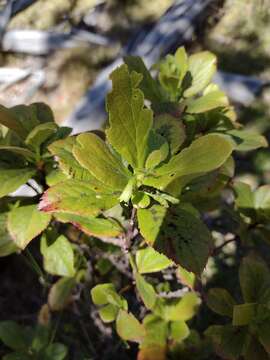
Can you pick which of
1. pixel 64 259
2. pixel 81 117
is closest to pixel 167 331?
pixel 64 259

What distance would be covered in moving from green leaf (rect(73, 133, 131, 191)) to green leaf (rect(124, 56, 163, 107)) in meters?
0.40

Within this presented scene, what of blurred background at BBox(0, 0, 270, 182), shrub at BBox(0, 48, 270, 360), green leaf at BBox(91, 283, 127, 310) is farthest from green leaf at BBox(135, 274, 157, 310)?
blurred background at BBox(0, 0, 270, 182)

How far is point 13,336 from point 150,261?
732mm

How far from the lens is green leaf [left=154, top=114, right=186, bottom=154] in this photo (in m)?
1.10

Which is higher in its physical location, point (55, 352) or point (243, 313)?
point (243, 313)

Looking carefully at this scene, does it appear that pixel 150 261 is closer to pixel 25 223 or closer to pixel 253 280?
pixel 253 280

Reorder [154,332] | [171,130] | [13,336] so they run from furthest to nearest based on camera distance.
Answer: [13,336]
[154,332]
[171,130]

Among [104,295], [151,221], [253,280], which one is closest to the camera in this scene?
[151,221]

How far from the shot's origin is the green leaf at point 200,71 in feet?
4.91

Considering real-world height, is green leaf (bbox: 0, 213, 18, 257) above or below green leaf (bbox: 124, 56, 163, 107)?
below

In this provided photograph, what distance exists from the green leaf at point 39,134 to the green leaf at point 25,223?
175mm

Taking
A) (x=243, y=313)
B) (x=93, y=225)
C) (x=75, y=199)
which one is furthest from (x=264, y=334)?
(x=75, y=199)

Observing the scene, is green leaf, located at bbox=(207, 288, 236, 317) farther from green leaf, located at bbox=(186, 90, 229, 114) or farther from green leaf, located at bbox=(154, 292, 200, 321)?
green leaf, located at bbox=(186, 90, 229, 114)

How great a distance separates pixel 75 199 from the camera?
3.19 feet
